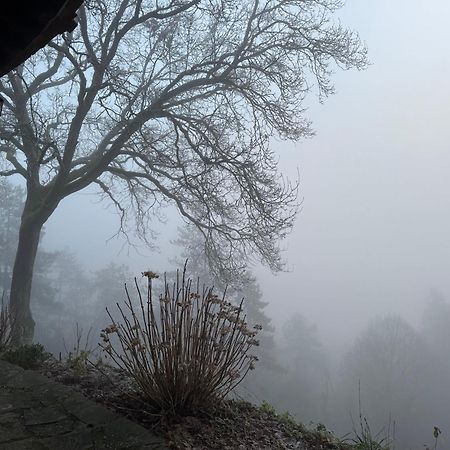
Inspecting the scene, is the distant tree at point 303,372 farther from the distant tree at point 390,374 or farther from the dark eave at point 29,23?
the dark eave at point 29,23

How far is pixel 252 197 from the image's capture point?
11.6 m

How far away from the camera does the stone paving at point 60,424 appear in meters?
2.99

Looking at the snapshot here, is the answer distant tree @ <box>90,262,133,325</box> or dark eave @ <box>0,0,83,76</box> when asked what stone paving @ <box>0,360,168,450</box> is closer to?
dark eave @ <box>0,0,83,76</box>

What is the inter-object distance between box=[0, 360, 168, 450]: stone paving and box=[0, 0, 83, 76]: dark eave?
249 cm

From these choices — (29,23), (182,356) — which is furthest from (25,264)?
(29,23)

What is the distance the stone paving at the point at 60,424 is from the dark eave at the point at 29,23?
2.49 m

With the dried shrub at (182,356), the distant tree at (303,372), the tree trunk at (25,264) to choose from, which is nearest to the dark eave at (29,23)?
the dried shrub at (182,356)

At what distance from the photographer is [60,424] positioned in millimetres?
3318

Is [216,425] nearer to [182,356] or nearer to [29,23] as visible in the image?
[182,356]

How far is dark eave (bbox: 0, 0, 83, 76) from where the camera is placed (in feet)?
6.54

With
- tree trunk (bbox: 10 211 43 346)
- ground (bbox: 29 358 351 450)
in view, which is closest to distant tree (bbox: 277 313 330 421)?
tree trunk (bbox: 10 211 43 346)

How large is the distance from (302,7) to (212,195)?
6588 mm

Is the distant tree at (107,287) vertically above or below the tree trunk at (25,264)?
above

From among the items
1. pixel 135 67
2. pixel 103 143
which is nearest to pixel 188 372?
pixel 135 67
